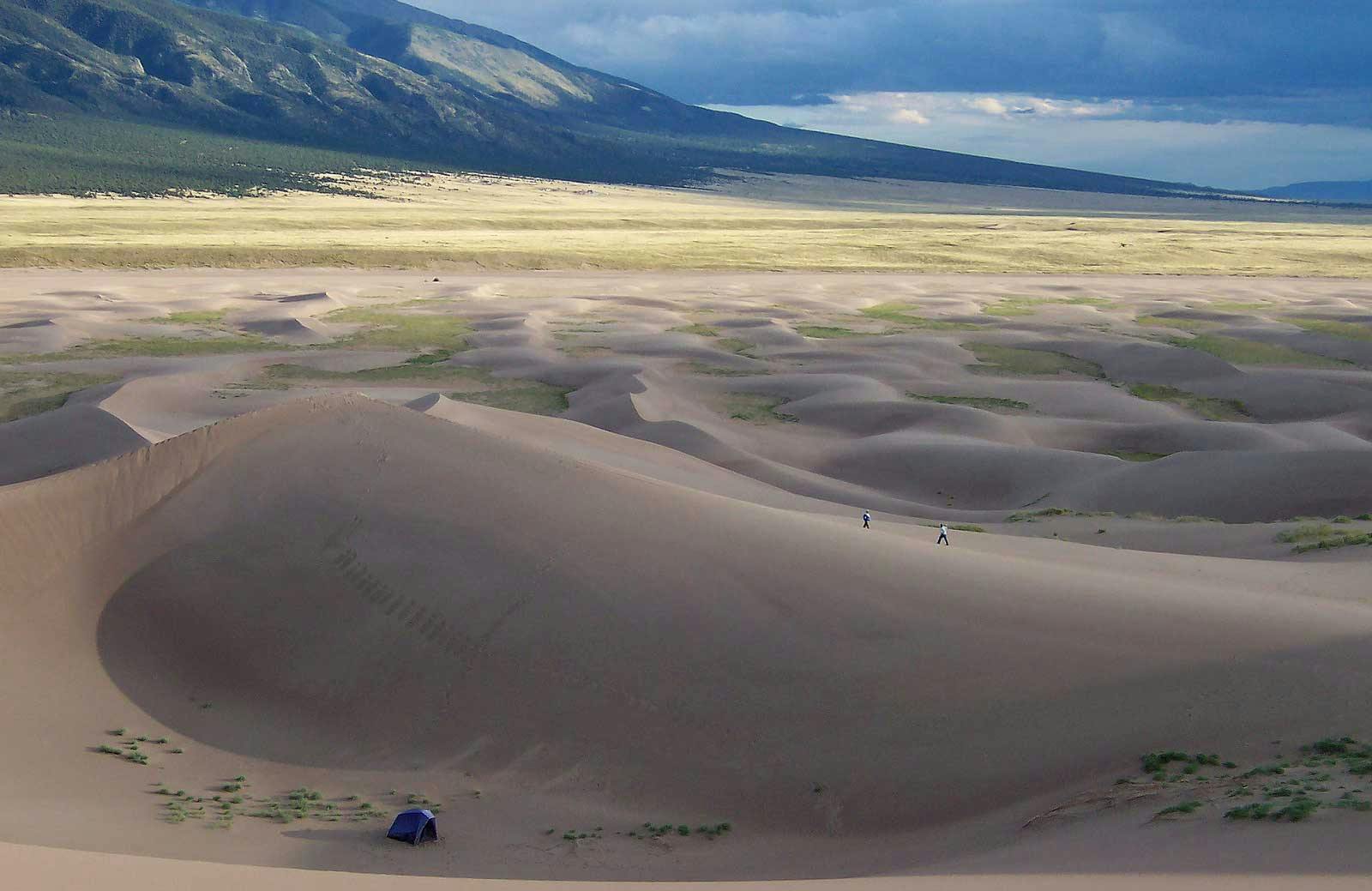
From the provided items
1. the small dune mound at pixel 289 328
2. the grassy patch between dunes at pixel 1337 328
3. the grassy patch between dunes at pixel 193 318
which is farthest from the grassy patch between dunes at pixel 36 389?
the grassy patch between dunes at pixel 1337 328

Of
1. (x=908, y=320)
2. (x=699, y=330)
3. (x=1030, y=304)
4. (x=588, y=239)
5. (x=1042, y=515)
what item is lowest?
(x=1042, y=515)

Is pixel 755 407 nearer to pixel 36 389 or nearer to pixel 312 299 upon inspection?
pixel 36 389

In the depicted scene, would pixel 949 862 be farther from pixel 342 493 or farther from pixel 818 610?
pixel 342 493

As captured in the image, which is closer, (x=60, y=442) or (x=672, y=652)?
(x=672, y=652)

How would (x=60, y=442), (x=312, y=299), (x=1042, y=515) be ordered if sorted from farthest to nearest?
(x=312, y=299) → (x=60, y=442) → (x=1042, y=515)

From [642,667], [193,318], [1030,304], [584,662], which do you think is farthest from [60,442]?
[1030,304]

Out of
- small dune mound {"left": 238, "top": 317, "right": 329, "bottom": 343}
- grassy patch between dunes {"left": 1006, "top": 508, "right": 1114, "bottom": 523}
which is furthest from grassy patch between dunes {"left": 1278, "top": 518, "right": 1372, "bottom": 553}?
small dune mound {"left": 238, "top": 317, "right": 329, "bottom": 343}

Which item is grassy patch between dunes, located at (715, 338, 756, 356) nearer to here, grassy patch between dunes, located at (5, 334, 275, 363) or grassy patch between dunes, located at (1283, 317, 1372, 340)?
grassy patch between dunes, located at (5, 334, 275, 363)
